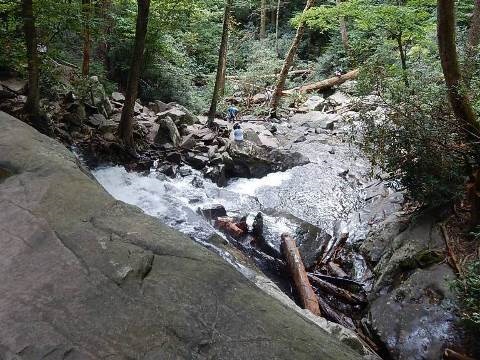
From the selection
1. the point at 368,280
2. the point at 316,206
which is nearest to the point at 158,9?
the point at 316,206

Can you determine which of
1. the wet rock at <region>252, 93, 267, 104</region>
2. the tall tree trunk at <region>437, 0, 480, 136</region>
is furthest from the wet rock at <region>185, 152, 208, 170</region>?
the wet rock at <region>252, 93, 267, 104</region>

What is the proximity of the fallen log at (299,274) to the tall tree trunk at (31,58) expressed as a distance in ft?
21.0

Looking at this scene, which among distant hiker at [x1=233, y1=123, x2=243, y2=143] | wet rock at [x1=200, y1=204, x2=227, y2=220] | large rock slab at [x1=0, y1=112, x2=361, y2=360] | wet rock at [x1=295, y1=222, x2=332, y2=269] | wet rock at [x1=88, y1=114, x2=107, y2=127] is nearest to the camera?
large rock slab at [x1=0, y1=112, x2=361, y2=360]

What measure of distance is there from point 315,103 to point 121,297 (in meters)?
17.8

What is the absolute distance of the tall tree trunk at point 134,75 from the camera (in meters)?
8.84

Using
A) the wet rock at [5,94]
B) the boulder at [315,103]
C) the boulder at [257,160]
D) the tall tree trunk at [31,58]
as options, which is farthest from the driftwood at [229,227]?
the boulder at [315,103]

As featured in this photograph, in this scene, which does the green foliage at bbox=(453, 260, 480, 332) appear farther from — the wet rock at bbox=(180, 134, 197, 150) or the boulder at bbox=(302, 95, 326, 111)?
the boulder at bbox=(302, 95, 326, 111)

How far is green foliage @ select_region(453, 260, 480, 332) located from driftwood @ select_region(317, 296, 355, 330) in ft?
5.34

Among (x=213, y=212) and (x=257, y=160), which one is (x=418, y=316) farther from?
(x=257, y=160)

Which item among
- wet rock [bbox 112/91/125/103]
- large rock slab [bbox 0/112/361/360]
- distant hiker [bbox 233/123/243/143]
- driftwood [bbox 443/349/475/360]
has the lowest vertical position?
wet rock [bbox 112/91/125/103]

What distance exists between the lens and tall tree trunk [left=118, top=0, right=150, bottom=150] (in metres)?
8.84

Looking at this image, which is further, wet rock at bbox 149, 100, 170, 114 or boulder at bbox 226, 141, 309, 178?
wet rock at bbox 149, 100, 170, 114

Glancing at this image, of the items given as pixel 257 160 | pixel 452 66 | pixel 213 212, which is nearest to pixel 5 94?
pixel 213 212

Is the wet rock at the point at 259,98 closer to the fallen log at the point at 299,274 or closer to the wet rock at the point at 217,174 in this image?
the wet rock at the point at 217,174
